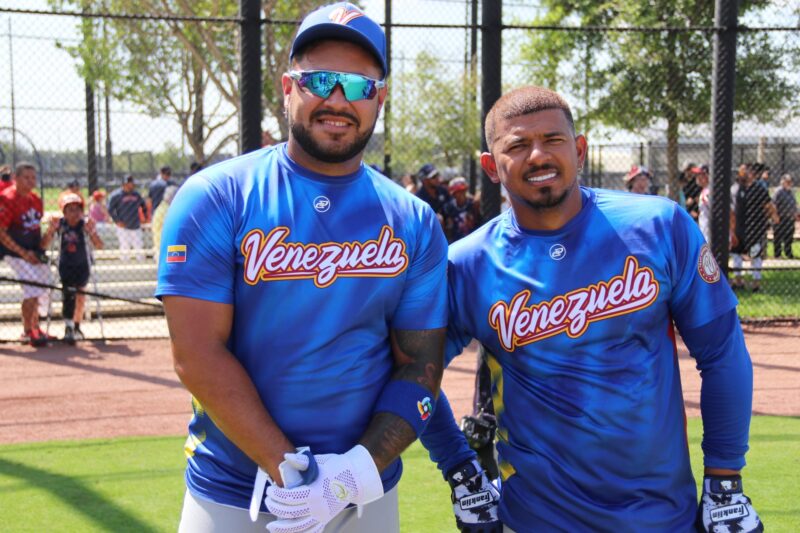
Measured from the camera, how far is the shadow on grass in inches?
172

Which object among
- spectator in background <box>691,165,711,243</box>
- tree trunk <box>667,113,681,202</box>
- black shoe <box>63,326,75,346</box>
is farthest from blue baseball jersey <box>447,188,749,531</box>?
tree trunk <box>667,113,681,202</box>

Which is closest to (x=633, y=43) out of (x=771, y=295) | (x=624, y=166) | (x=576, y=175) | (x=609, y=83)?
(x=609, y=83)

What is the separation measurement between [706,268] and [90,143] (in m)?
12.6

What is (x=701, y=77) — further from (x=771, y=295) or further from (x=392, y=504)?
(x=392, y=504)

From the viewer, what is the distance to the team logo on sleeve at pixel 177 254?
7.03 ft

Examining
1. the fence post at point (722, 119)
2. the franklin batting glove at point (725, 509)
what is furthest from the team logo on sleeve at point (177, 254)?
the fence post at point (722, 119)

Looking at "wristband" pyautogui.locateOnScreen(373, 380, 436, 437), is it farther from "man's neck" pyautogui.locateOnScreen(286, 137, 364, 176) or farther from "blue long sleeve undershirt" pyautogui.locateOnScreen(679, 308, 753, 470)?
"blue long sleeve undershirt" pyautogui.locateOnScreen(679, 308, 753, 470)

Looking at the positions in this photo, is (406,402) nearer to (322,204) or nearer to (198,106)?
(322,204)

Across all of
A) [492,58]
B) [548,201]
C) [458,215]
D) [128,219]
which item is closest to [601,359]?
[548,201]

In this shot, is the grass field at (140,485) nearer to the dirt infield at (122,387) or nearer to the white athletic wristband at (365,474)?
the dirt infield at (122,387)

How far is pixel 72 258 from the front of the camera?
9.84 meters

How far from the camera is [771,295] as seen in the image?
1288 centimetres

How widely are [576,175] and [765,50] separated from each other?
13.4m

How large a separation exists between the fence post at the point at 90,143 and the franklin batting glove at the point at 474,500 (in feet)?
40.2
